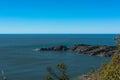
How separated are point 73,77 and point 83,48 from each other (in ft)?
199

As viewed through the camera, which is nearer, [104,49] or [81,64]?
[81,64]

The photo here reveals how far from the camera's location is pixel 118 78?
55.6 ft

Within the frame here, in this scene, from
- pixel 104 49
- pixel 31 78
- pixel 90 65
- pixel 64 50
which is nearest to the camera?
pixel 31 78

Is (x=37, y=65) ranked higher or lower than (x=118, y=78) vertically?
lower

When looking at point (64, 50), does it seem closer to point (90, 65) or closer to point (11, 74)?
point (90, 65)

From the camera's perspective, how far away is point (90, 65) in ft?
292

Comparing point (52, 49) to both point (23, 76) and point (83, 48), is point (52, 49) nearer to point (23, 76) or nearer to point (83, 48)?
point (83, 48)

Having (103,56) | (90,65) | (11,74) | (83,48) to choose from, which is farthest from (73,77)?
(83,48)

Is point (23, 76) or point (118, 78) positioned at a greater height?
point (118, 78)

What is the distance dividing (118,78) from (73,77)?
5091cm

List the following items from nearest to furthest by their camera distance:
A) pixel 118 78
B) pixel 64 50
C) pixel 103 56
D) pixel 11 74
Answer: pixel 118 78
pixel 11 74
pixel 103 56
pixel 64 50

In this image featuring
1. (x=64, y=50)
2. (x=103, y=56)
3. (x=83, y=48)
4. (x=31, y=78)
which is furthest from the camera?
(x=64, y=50)

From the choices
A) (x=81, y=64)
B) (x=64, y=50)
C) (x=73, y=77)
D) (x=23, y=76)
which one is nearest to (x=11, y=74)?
(x=23, y=76)

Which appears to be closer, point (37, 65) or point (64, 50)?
point (37, 65)
